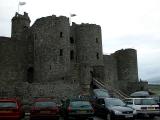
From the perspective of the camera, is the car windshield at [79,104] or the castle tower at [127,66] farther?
the castle tower at [127,66]

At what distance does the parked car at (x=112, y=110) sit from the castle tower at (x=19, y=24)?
2771 centimetres

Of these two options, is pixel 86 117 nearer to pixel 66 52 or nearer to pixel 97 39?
pixel 66 52

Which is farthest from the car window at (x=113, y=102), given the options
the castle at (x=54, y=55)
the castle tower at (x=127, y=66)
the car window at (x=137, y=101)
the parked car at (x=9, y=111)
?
the castle tower at (x=127, y=66)

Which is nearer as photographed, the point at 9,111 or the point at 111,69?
the point at 9,111

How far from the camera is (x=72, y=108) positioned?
74.6 ft

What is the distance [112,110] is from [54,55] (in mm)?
23548

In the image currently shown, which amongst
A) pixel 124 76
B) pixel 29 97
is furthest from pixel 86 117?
pixel 124 76

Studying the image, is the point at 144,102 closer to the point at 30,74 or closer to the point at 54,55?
the point at 54,55

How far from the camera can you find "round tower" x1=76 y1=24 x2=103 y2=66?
50812mm

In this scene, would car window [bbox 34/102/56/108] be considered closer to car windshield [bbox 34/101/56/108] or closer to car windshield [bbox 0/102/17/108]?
car windshield [bbox 34/101/56/108]

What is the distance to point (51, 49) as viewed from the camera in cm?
4612

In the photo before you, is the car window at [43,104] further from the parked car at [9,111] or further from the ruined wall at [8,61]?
the ruined wall at [8,61]

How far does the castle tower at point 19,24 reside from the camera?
52.1m

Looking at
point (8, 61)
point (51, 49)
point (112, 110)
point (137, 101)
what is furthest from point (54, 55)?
point (112, 110)
